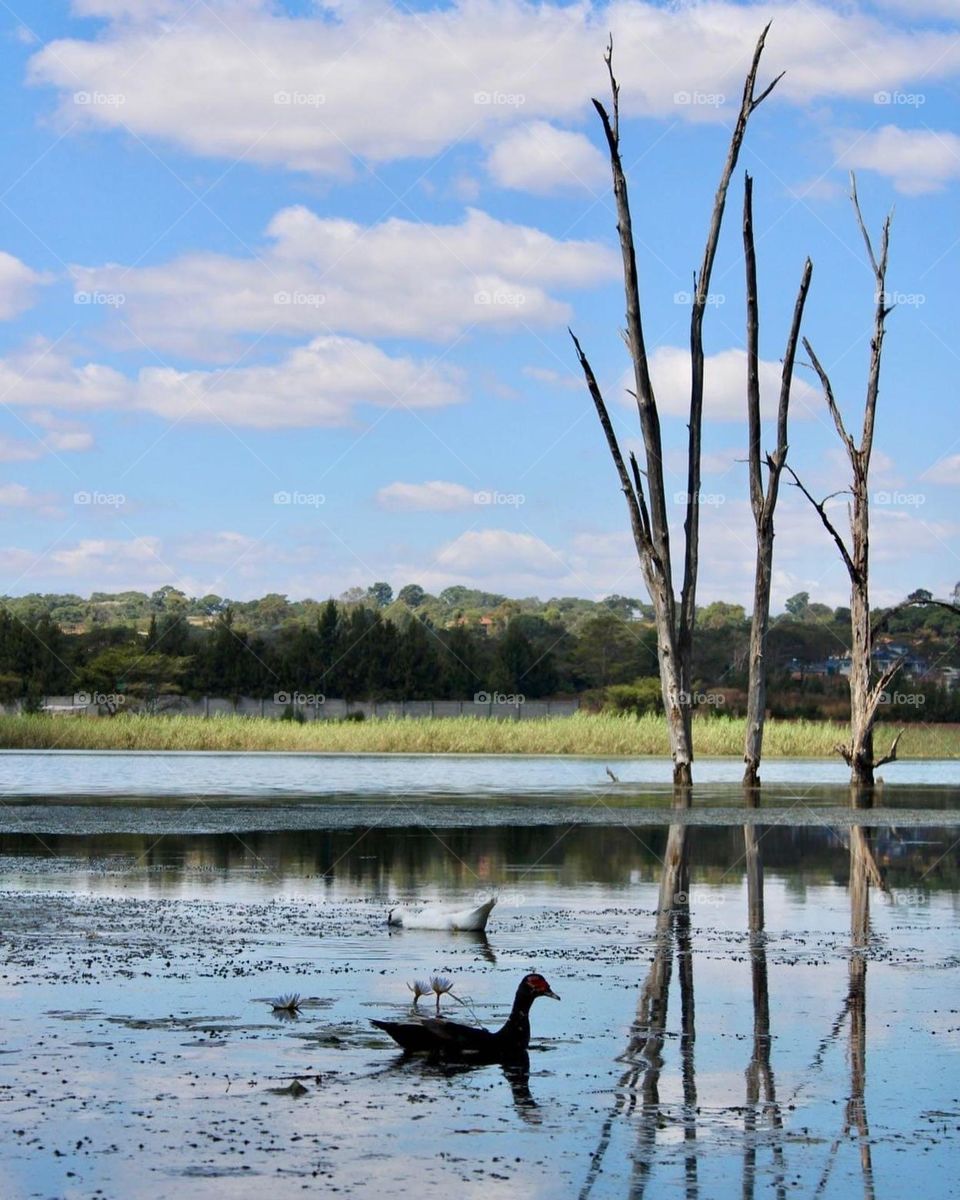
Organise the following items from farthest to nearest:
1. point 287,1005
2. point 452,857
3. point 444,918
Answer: point 452,857 → point 444,918 → point 287,1005

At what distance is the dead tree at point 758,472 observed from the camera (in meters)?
32.5

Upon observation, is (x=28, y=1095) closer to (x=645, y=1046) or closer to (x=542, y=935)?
(x=645, y=1046)

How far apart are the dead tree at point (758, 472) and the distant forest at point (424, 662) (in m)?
36.8

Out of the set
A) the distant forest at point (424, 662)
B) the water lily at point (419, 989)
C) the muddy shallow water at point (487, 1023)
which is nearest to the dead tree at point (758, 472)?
the muddy shallow water at point (487, 1023)

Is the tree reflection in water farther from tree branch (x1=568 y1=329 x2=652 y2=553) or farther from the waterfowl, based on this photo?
tree branch (x1=568 y1=329 x2=652 y2=553)

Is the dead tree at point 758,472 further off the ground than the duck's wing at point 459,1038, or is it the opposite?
the dead tree at point 758,472

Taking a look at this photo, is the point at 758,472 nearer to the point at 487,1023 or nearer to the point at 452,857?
the point at 452,857

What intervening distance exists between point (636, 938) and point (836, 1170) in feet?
19.7

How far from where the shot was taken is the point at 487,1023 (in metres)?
9.12

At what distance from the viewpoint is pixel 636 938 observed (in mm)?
12477

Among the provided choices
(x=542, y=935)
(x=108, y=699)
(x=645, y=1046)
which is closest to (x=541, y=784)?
(x=542, y=935)

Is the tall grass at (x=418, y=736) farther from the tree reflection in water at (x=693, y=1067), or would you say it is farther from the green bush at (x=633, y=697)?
the tree reflection in water at (x=693, y=1067)

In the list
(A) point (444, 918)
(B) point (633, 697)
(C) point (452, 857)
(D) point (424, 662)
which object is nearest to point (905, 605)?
(C) point (452, 857)

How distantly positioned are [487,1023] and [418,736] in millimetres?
44105
